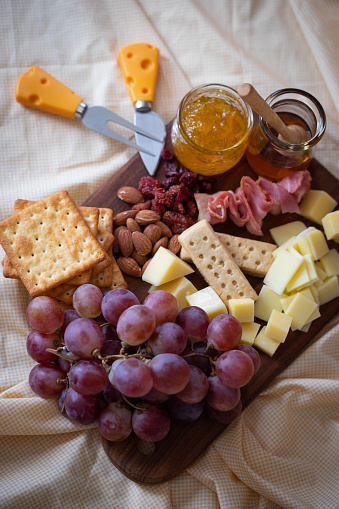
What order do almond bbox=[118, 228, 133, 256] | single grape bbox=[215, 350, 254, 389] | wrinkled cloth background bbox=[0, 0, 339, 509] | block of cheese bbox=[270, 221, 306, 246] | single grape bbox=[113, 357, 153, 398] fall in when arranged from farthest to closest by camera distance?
1. block of cheese bbox=[270, 221, 306, 246]
2. almond bbox=[118, 228, 133, 256]
3. wrinkled cloth background bbox=[0, 0, 339, 509]
4. single grape bbox=[215, 350, 254, 389]
5. single grape bbox=[113, 357, 153, 398]

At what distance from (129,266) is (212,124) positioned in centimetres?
54

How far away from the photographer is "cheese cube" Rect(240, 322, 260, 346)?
1396mm

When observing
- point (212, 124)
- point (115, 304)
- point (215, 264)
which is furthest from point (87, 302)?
point (212, 124)

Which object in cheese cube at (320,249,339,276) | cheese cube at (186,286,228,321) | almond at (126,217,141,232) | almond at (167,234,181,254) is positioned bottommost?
cheese cube at (186,286,228,321)

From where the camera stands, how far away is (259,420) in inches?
55.7

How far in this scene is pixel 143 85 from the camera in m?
1.62

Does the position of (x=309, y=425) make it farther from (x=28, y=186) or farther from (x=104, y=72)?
(x=104, y=72)

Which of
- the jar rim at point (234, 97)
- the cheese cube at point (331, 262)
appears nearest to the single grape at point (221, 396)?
the cheese cube at point (331, 262)

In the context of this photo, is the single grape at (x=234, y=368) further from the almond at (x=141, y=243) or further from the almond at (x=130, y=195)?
the almond at (x=130, y=195)

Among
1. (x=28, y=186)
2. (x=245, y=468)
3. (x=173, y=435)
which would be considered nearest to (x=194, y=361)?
(x=173, y=435)

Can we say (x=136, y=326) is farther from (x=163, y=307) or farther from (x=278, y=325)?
(x=278, y=325)

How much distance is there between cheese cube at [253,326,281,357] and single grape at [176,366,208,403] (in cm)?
33

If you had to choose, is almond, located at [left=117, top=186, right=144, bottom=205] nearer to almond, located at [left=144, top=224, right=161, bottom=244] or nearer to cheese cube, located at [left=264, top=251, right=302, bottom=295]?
almond, located at [left=144, top=224, right=161, bottom=244]

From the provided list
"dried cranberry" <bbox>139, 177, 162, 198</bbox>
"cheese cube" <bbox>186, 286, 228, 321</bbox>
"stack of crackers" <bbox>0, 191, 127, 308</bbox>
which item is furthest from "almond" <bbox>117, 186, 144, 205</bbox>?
"cheese cube" <bbox>186, 286, 228, 321</bbox>
